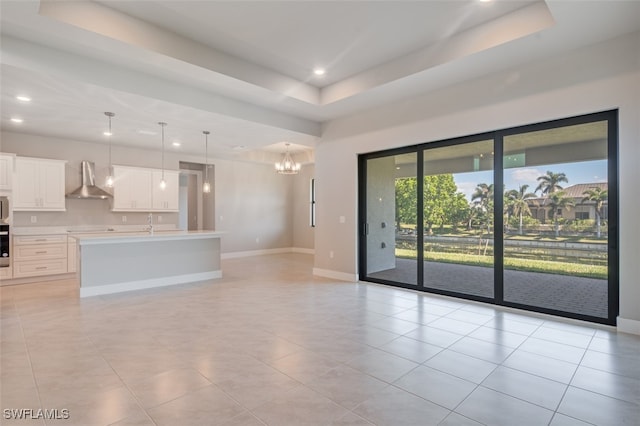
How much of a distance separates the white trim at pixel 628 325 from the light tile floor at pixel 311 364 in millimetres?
148

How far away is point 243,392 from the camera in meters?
2.25

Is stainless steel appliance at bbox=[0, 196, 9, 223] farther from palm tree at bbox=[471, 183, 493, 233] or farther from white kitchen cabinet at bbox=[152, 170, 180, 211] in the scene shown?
palm tree at bbox=[471, 183, 493, 233]

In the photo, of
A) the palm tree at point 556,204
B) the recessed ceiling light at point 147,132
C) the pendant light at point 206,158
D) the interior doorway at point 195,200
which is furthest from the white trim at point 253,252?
the palm tree at point 556,204

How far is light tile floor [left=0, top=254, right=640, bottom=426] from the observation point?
203 cm

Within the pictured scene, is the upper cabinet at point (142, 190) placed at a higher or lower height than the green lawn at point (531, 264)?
higher

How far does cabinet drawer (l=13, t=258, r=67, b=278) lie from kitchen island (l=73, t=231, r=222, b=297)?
1297 mm

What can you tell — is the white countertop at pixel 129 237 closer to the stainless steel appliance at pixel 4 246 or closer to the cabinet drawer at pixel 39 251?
the cabinet drawer at pixel 39 251

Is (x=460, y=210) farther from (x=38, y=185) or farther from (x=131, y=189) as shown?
(x=38, y=185)

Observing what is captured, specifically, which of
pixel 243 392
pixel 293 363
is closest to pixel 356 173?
pixel 293 363

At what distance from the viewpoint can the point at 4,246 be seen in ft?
18.5

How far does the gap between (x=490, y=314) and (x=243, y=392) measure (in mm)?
3223

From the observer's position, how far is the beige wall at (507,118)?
11.1 ft

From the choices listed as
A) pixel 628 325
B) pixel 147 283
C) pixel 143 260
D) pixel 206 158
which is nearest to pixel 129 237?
pixel 143 260

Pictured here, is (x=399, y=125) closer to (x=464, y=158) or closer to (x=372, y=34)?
(x=464, y=158)
